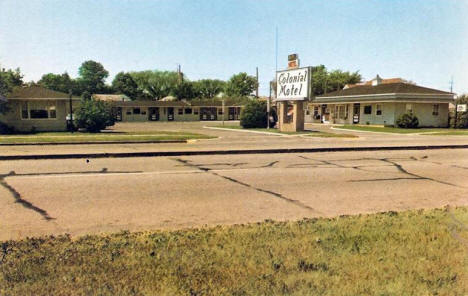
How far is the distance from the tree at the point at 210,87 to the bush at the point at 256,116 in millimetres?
67840

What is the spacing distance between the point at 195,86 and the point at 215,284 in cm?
10131

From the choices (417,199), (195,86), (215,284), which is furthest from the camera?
(195,86)

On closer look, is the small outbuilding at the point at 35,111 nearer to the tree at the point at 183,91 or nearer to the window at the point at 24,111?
the window at the point at 24,111

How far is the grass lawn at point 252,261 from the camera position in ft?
11.8

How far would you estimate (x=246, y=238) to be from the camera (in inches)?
194

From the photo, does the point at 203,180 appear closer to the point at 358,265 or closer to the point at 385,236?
the point at 385,236

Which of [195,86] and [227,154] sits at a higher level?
[195,86]

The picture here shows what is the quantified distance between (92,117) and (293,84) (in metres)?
15.4

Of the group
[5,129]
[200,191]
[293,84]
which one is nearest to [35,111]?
[5,129]

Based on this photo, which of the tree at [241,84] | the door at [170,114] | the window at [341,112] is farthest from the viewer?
the tree at [241,84]

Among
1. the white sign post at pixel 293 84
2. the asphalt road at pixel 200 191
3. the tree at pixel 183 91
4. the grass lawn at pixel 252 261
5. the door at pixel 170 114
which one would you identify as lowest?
the asphalt road at pixel 200 191

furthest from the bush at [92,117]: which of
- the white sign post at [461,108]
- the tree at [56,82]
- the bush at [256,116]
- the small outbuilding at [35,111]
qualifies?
the tree at [56,82]

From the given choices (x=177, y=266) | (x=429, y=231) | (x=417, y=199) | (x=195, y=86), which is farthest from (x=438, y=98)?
(x=195, y=86)

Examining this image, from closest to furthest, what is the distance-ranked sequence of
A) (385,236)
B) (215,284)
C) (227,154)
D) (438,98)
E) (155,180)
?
(215,284) < (385,236) < (155,180) < (227,154) < (438,98)
